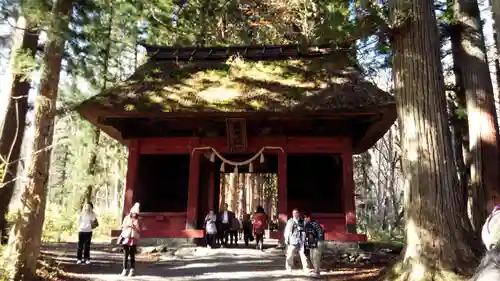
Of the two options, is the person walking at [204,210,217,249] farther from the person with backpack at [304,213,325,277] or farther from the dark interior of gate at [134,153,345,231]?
the person with backpack at [304,213,325,277]

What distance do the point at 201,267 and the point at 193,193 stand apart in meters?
3.03

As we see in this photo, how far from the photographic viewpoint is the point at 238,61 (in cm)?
1219

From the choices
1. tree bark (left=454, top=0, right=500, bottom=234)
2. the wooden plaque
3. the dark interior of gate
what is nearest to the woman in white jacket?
the wooden plaque

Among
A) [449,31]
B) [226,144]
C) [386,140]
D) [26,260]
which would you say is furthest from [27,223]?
[386,140]

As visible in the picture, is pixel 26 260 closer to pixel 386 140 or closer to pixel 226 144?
pixel 226 144

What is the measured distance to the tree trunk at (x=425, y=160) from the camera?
5297 millimetres

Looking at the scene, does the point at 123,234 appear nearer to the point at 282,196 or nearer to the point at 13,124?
the point at 13,124

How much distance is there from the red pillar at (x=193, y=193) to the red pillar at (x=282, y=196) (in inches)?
90.4

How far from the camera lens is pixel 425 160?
559 centimetres

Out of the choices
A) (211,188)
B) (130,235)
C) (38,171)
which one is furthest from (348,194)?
(38,171)

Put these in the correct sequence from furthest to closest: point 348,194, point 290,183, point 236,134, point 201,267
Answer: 1. point 290,183
2. point 236,134
3. point 348,194
4. point 201,267

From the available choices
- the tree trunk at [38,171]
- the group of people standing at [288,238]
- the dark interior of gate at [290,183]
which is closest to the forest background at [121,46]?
the tree trunk at [38,171]

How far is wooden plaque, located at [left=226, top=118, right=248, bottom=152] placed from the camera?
414 inches

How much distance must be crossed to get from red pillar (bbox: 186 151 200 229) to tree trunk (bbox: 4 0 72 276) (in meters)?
4.72
